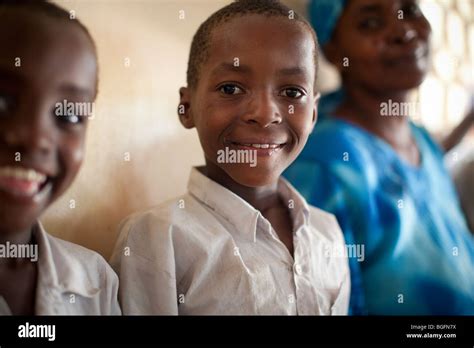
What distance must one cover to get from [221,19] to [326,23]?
0.93ft

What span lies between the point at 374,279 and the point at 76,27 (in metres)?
0.61

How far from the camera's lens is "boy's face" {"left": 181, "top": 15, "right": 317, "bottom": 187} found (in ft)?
2.73

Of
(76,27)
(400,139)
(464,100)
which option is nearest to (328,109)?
(400,139)

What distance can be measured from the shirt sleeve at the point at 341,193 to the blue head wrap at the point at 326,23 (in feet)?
0.43

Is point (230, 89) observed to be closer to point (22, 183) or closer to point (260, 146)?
point (260, 146)

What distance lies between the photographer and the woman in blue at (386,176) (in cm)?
99

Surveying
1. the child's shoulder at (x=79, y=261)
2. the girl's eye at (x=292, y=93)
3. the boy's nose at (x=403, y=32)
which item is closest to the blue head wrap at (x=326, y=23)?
the boy's nose at (x=403, y=32)

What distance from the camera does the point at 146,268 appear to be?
833 mm

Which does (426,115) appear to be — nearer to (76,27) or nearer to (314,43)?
(314,43)

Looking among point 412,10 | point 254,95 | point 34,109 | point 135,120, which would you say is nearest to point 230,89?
point 254,95

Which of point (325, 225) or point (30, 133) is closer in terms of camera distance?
point (30, 133)

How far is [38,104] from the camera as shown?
30.3 inches

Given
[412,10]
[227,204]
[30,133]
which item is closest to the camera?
[30,133]

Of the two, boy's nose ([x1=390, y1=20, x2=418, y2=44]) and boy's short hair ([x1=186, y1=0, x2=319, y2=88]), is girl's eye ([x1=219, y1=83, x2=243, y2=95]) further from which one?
boy's nose ([x1=390, y1=20, x2=418, y2=44])
